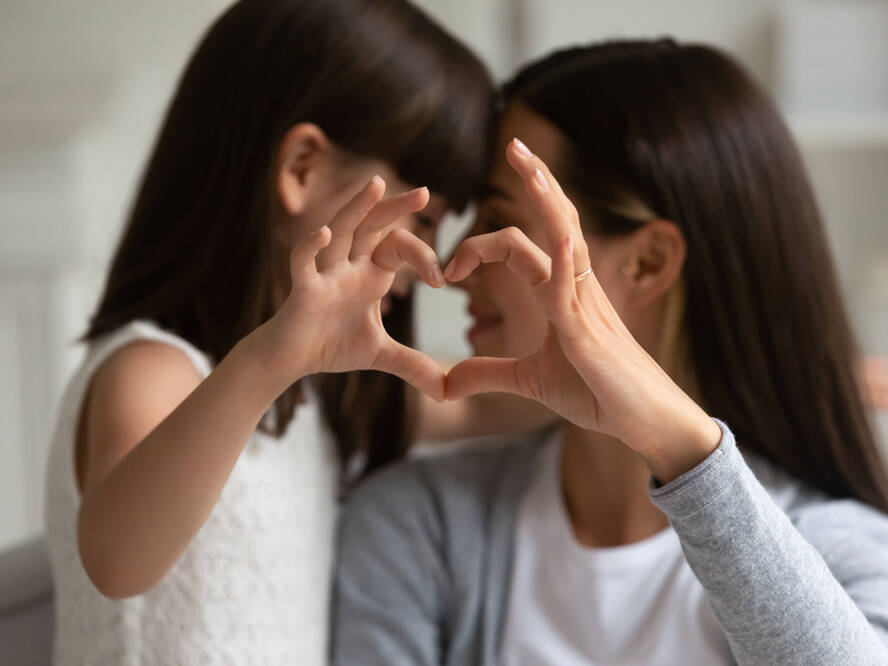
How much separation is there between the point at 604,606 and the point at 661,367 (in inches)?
10.4

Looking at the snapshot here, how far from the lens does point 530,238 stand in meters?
0.91

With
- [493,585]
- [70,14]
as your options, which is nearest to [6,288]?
[70,14]

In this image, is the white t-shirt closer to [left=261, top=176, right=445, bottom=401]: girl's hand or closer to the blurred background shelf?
[left=261, top=176, right=445, bottom=401]: girl's hand

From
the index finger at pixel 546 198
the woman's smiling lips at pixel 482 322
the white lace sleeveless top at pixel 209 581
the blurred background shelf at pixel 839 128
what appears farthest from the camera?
the blurred background shelf at pixel 839 128

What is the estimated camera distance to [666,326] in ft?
3.08

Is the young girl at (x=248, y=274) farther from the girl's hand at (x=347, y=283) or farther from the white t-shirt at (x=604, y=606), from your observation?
the white t-shirt at (x=604, y=606)

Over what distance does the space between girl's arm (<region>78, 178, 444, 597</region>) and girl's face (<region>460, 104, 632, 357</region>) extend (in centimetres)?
26

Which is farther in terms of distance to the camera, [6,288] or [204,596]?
[6,288]

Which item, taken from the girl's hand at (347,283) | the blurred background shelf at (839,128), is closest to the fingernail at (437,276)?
the girl's hand at (347,283)

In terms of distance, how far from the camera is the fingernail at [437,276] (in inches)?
24.2

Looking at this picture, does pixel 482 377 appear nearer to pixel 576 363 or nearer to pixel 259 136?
pixel 576 363

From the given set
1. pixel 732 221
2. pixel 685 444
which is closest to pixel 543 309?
pixel 685 444

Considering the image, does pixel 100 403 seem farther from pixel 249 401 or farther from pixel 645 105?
pixel 645 105

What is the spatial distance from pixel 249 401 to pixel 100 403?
202 millimetres
